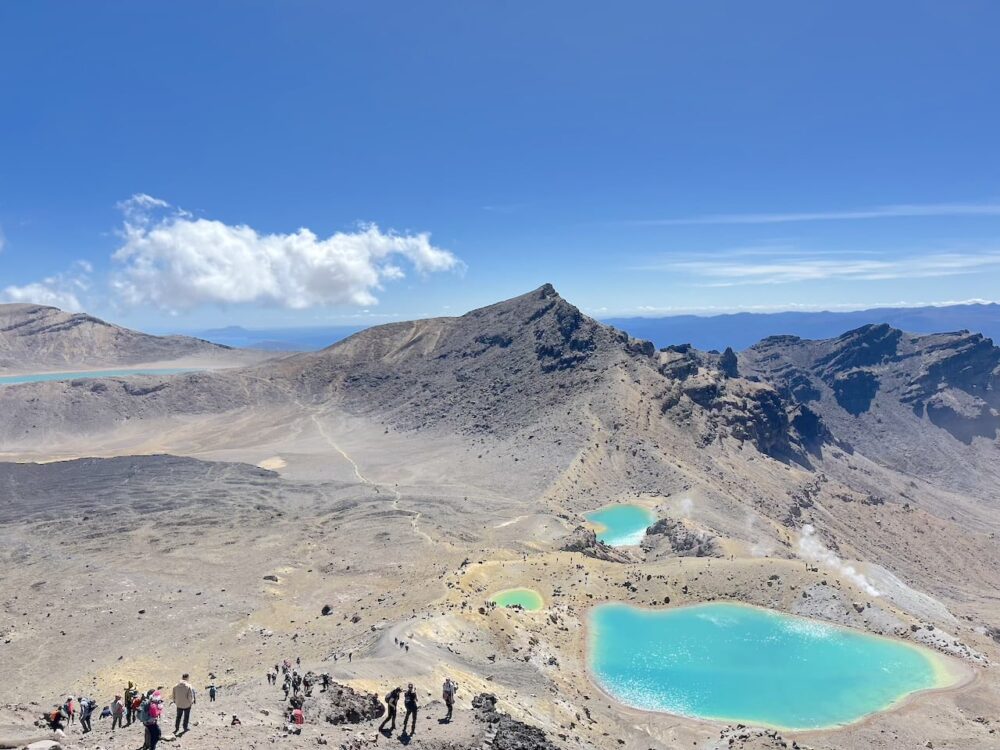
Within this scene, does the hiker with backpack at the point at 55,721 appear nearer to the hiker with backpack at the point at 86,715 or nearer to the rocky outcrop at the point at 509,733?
the hiker with backpack at the point at 86,715

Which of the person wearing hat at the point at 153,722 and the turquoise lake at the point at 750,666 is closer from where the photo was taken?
→ the person wearing hat at the point at 153,722

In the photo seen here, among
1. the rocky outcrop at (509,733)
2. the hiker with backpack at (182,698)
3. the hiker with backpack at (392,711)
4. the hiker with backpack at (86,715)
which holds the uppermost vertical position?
the hiker with backpack at (182,698)

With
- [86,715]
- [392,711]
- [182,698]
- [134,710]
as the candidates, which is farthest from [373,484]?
[182,698]

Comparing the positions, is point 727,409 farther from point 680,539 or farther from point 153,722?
point 153,722

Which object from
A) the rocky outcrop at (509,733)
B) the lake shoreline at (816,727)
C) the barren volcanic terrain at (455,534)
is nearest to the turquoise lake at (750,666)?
the lake shoreline at (816,727)

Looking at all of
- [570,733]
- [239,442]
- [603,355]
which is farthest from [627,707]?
[239,442]

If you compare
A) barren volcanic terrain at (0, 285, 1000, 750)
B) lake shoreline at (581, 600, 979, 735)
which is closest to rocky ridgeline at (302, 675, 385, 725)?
barren volcanic terrain at (0, 285, 1000, 750)
